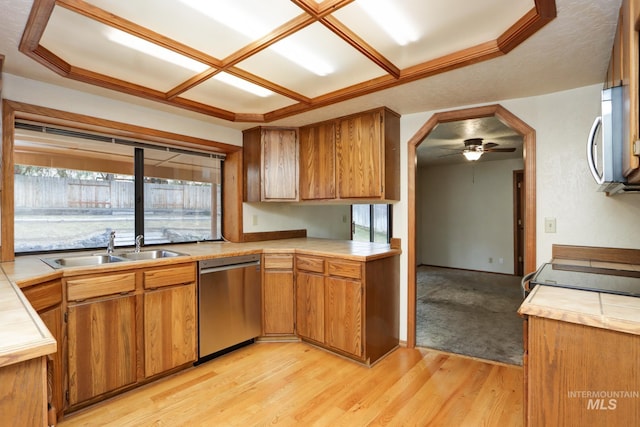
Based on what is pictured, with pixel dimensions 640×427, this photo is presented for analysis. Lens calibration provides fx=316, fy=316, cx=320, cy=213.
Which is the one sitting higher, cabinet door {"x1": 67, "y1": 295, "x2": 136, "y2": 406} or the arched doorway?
the arched doorway

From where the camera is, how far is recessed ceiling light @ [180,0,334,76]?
1512 millimetres

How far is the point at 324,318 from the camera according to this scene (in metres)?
2.78

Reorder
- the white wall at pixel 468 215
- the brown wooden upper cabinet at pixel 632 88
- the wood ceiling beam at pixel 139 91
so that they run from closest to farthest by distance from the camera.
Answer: the brown wooden upper cabinet at pixel 632 88 → the wood ceiling beam at pixel 139 91 → the white wall at pixel 468 215

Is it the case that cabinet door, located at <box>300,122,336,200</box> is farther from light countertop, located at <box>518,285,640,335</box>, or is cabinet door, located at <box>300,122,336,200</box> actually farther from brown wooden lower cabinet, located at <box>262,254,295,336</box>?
light countertop, located at <box>518,285,640,335</box>

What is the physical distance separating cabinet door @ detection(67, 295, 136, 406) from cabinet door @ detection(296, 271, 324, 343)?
135 cm

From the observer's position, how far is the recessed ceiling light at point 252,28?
151 cm

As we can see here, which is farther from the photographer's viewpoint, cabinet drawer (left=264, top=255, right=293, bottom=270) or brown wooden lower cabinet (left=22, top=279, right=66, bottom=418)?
cabinet drawer (left=264, top=255, right=293, bottom=270)

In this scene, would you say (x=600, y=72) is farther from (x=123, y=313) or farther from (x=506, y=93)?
(x=123, y=313)

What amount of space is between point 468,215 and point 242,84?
565cm

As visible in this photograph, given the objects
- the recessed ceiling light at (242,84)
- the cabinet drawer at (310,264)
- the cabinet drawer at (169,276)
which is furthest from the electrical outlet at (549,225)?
the cabinet drawer at (169,276)

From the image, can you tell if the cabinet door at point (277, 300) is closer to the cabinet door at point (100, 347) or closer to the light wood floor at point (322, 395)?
the light wood floor at point (322, 395)

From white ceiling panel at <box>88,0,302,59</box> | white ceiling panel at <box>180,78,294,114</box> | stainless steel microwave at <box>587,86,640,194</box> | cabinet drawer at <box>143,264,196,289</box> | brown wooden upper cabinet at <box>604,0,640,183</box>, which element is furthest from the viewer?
white ceiling panel at <box>180,78,294,114</box>

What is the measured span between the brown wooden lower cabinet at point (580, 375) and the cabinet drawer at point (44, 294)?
2.36 m

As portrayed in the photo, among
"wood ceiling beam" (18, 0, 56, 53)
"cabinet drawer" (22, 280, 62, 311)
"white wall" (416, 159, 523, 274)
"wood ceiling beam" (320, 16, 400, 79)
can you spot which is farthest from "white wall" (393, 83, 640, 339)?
"white wall" (416, 159, 523, 274)
